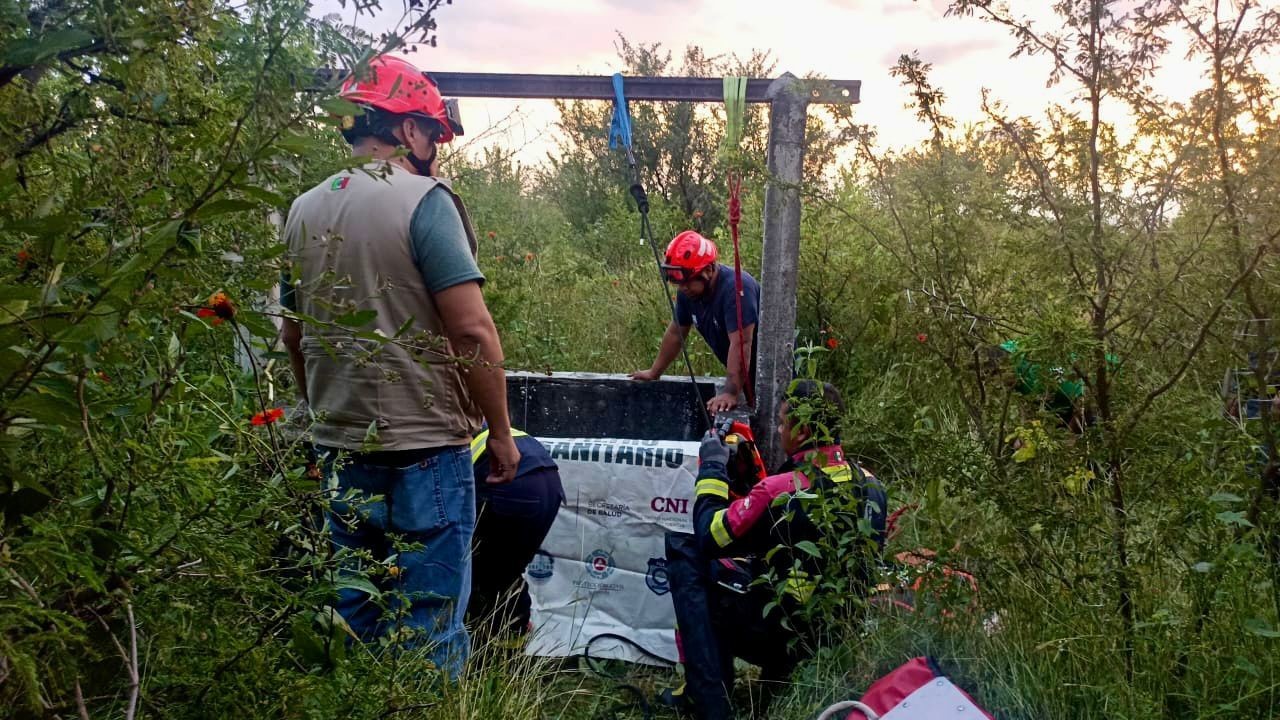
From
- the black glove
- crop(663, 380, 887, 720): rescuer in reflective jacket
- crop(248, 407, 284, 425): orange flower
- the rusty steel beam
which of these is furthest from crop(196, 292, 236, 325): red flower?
the rusty steel beam

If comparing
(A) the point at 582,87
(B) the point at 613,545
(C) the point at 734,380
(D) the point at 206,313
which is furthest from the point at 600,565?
(D) the point at 206,313

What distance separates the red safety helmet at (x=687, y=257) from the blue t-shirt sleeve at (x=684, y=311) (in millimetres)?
258

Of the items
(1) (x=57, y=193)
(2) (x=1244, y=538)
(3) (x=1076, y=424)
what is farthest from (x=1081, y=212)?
(1) (x=57, y=193)

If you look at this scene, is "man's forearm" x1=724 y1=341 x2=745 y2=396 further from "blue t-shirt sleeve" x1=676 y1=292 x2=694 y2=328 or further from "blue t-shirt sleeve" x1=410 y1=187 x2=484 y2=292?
"blue t-shirt sleeve" x1=410 y1=187 x2=484 y2=292

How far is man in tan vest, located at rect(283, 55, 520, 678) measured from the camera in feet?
8.03

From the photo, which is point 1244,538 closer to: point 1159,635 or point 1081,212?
point 1159,635

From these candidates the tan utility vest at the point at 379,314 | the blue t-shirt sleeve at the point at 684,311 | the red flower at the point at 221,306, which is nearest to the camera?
the red flower at the point at 221,306

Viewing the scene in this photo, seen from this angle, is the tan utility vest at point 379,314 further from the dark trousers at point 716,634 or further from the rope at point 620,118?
the rope at point 620,118

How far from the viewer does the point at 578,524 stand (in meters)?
4.11

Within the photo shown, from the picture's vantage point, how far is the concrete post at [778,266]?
407 centimetres

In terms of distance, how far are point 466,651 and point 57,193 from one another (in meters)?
1.85

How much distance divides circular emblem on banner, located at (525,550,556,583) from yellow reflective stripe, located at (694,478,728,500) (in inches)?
39.3

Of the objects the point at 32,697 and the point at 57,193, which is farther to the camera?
the point at 57,193

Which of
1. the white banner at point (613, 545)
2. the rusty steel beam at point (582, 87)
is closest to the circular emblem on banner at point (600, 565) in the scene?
the white banner at point (613, 545)
